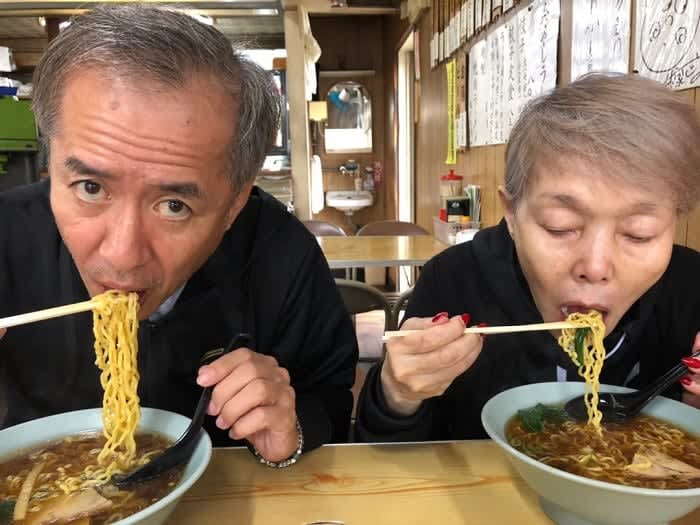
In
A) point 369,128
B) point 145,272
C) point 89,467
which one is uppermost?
point 369,128

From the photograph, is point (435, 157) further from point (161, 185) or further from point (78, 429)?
point (78, 429)

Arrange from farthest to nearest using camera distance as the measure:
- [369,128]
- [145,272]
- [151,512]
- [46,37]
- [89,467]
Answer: [369,128], [46,37], [145,272], [89,467], [151,512]

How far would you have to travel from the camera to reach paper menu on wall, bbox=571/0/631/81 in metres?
2.07

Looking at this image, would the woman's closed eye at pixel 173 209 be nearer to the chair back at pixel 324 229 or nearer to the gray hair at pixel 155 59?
the gray hair at pixel 155 59

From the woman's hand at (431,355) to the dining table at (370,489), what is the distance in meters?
0.15

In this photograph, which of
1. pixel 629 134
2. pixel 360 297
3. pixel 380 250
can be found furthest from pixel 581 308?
pixel 380 250

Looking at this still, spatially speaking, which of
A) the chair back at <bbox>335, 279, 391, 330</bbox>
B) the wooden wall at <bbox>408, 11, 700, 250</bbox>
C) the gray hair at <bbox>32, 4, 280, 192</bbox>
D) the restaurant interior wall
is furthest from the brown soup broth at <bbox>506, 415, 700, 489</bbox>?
the restaurant interior wall

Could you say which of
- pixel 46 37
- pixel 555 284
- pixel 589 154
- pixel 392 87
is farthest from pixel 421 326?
pixel 46 37

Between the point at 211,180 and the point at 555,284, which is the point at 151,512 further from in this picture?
the point at 555,284

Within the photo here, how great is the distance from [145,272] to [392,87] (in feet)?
25.4

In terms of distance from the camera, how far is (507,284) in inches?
57.0

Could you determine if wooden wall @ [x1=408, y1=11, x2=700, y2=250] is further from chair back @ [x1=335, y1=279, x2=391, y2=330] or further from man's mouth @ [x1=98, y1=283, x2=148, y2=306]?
man's mouth @ [x1=98, y1=283, x2=148, y2=306]

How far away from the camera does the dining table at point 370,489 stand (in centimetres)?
97

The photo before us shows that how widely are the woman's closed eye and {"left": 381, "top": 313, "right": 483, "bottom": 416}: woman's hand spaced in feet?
1.58
